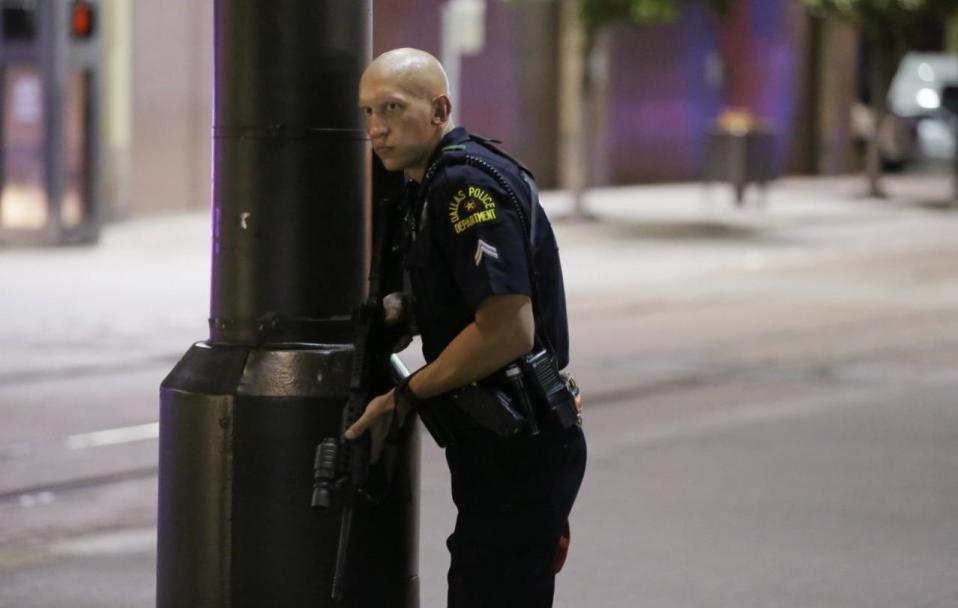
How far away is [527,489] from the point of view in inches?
164

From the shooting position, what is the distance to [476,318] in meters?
3.99

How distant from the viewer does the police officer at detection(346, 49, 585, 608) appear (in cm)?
400

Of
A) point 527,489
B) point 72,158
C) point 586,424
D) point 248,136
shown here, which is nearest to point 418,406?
point 527,489

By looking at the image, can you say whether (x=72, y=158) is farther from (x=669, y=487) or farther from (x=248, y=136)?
(x=248, y=136)

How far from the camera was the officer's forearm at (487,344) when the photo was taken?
13.0ft

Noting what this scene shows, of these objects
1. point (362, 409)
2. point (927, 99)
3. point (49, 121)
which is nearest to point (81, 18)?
point (49, 121)

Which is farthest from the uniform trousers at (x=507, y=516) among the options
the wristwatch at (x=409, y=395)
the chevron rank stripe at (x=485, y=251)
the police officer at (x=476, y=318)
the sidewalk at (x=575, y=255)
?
the sidewalk at (x=575, y=255)

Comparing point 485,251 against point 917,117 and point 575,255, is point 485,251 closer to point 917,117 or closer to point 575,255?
point 575,255

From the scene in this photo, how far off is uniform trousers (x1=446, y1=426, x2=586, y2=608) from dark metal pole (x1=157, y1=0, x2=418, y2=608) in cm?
49

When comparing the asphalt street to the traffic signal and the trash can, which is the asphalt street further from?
the trash can

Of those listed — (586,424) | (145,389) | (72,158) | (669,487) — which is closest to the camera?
(669,487)

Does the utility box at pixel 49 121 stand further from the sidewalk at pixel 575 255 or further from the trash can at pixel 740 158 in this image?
the trash can at pixel 740 158

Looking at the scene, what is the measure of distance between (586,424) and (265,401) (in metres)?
5.34

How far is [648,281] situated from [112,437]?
8.81m
